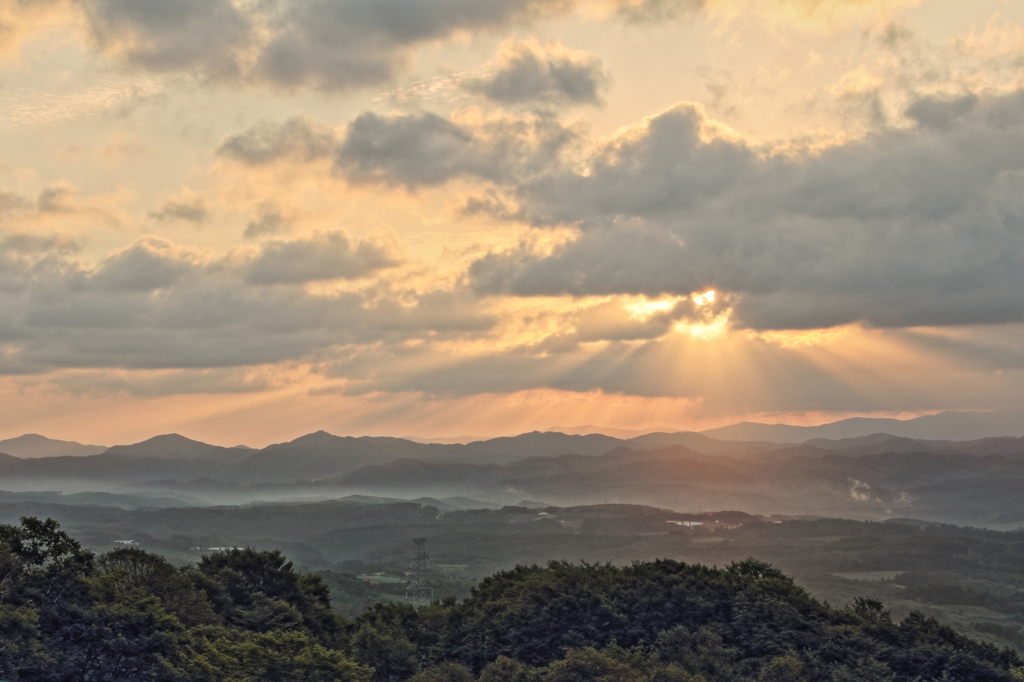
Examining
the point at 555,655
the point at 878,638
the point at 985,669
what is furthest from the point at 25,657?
the point at 985,669

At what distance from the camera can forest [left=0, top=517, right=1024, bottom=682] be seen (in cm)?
5759

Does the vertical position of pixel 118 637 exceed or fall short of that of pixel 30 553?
it falls short

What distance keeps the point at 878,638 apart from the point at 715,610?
1230 cm

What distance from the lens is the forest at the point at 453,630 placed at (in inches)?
2267

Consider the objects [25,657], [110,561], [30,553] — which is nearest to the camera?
[25,657]

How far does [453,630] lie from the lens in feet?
232

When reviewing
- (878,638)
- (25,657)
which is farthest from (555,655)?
(25,657)

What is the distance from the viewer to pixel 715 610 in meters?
70.9

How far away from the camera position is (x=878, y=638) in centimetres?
6512

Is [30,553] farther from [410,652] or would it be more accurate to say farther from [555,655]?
[555,655]

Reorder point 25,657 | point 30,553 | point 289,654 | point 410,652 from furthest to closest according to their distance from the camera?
point 410,652 → point 30,553 → point 289,654 → point 25,657

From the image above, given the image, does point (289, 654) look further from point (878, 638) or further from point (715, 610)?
point (878, 638)

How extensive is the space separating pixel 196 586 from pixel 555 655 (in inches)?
1208

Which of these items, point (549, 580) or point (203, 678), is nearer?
point (203, 678)
